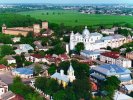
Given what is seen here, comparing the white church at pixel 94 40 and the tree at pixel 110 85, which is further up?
the tree at pixel 110 85

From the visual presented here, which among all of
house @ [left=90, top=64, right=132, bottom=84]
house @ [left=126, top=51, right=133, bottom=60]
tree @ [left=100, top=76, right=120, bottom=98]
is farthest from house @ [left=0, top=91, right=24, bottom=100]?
house @ [left=126, top=51, right=133, bottom=60]

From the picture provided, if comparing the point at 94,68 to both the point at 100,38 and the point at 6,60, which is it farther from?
the point at 100,38

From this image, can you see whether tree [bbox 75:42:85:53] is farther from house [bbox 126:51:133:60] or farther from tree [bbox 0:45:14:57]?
tree [bbox 0:45:14:57]

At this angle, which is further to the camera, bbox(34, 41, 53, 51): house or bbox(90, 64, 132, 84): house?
bbox(34, 41, 53, 51): house

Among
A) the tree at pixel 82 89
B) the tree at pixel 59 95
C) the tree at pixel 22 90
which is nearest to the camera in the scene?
the tree at pixel 59 95

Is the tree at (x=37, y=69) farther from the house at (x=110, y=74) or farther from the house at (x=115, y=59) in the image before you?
the house at (x=115, y=59)

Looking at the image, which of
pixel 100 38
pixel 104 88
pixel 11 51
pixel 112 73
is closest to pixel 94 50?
pixel 100 38

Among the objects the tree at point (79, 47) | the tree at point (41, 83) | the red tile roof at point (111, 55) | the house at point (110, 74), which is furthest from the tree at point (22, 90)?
the tree at point (79, 47)
